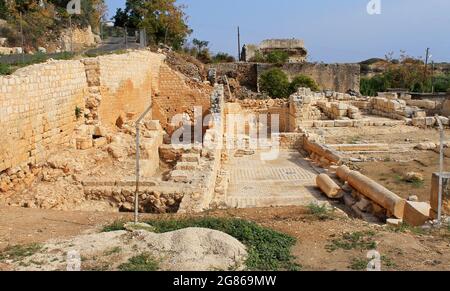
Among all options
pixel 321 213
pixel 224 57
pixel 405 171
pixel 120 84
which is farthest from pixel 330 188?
pixel 224 57

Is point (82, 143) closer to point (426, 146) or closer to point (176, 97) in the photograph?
point (176, 97)

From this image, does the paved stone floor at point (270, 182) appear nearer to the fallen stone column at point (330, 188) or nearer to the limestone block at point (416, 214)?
the fallen stone column at point (330, 188)

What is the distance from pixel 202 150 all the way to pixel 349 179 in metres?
4.06

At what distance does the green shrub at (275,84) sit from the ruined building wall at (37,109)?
20.8 meters

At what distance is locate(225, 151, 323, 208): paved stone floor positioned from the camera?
34.9 ft

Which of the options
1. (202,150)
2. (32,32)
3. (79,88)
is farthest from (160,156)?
(32,32)

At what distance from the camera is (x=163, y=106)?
2019cm

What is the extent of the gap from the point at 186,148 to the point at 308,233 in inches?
296

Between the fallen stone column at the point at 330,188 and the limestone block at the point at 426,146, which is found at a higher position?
the limestone block at the point at 426,146

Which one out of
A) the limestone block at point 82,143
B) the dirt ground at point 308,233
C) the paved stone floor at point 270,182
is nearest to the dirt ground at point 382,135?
the paved stone floor at point 270,182

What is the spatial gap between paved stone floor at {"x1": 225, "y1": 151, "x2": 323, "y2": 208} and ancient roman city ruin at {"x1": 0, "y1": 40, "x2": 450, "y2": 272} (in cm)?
4

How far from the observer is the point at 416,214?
816cm

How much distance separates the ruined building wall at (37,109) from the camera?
8.41 m
